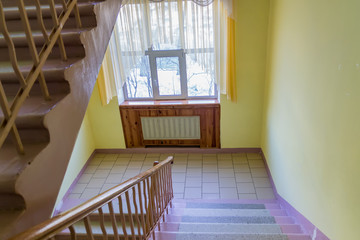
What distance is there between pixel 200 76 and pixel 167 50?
71cm

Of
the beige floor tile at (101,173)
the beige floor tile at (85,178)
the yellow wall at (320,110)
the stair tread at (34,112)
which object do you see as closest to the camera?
the stair tread at (34,112)

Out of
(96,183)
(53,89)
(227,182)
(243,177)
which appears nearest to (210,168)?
(227,182)

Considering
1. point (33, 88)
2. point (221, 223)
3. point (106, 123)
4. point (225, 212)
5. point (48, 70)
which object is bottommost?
point (225, 212)

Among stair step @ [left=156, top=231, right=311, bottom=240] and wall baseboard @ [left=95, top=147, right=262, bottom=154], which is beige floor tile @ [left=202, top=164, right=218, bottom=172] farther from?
stair step @ [left=156, top=231, right=311, bottom=240]

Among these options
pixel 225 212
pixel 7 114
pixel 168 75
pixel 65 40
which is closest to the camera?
pixel 7 114

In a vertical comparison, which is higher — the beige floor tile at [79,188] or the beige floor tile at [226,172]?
the beige floor tile at [79,188]

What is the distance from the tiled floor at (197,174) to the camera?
164 inches

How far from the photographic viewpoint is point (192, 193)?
4172mm

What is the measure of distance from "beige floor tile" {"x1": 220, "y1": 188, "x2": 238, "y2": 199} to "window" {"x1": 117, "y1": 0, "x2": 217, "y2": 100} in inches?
65.2

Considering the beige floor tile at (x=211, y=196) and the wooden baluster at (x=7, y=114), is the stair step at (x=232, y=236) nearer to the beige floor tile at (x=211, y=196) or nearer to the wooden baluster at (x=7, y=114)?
the beige floor tile at (x=211, y=196)

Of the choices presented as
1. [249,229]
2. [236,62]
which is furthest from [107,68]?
[249,229]

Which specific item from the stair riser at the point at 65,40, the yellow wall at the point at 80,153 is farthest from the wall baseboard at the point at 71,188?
the stair riser at the point at 65,40

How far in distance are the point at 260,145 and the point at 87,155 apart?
306cm

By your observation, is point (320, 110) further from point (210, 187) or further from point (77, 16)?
point (210, 187)
